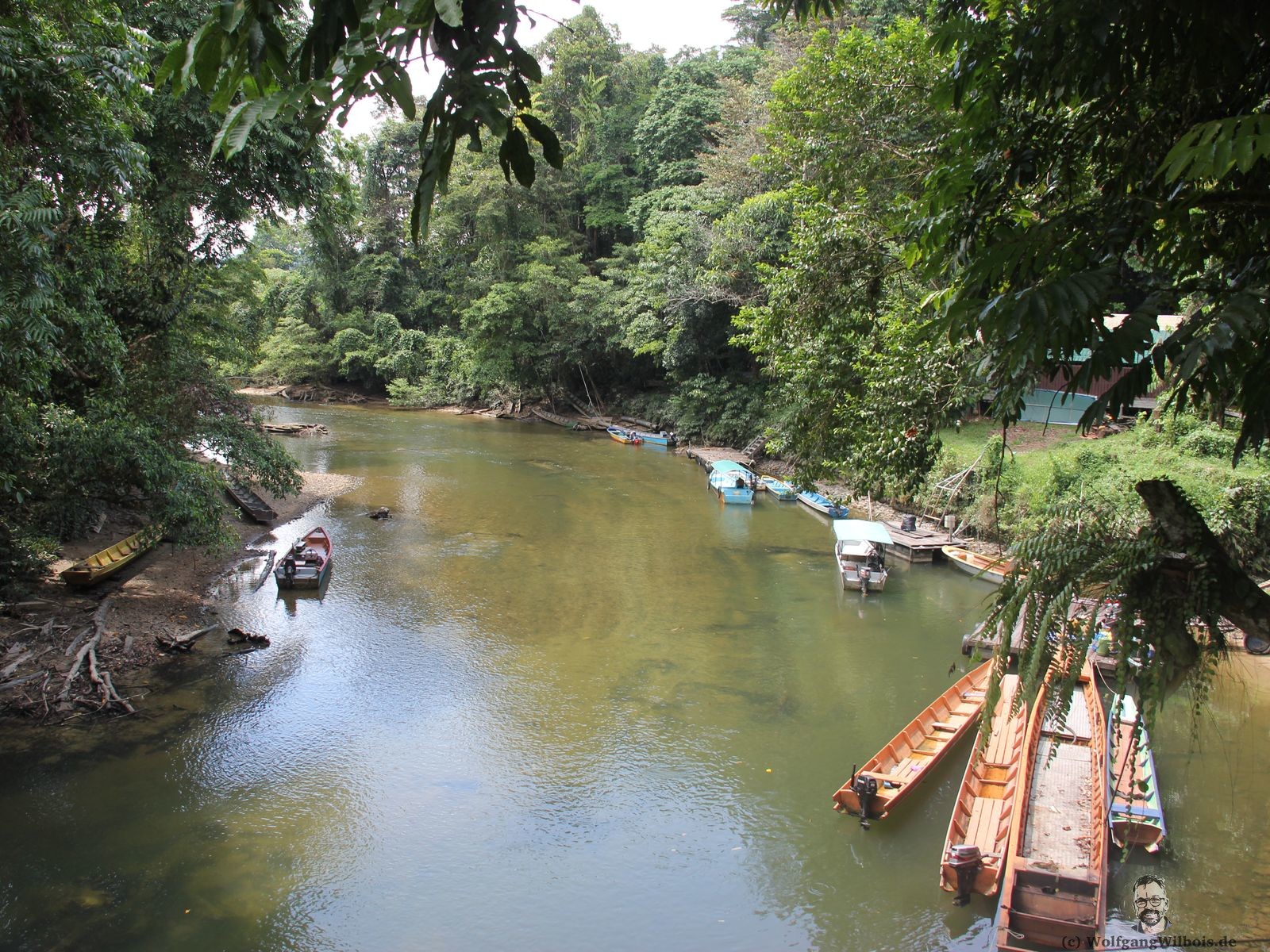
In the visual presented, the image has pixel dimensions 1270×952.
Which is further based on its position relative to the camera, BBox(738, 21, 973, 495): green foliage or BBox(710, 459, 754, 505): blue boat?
BBox(710, 459, 754, 505): blue boat

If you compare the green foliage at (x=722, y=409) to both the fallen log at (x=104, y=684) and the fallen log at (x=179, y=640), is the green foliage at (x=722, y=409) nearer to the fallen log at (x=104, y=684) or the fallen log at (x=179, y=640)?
the fallen log at (x=179, y=640)

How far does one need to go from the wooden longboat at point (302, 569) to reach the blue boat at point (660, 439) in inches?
798

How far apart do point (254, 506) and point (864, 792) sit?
1744 centimetres

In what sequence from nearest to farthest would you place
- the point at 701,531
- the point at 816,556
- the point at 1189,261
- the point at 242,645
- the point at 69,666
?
1. the point at 1189,261
2. the point at 69,666
3. the point at 242,645
4. the point at 816,556
5. the point at 701,531

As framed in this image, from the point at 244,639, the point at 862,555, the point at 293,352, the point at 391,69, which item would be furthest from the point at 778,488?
the point at 293,352

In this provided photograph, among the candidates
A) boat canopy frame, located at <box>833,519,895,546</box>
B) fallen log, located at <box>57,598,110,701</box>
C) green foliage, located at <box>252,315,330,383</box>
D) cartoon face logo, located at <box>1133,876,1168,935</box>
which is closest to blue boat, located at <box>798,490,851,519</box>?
boat canopy frame, located at <box>833,519,895,546</box>

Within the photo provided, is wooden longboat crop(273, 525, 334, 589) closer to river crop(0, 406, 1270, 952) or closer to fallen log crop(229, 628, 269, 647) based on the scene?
river crop(0, 406, 1270, 952)

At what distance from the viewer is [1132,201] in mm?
3838

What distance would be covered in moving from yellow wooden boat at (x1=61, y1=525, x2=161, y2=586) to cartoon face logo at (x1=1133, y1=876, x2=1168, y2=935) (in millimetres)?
13472

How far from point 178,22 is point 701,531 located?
A: 1525cm

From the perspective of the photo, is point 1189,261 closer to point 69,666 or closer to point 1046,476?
point 69,666

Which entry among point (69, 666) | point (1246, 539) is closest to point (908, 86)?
point (1246, 539)

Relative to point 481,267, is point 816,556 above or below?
below

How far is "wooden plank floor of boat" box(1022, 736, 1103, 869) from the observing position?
7.85 metres
